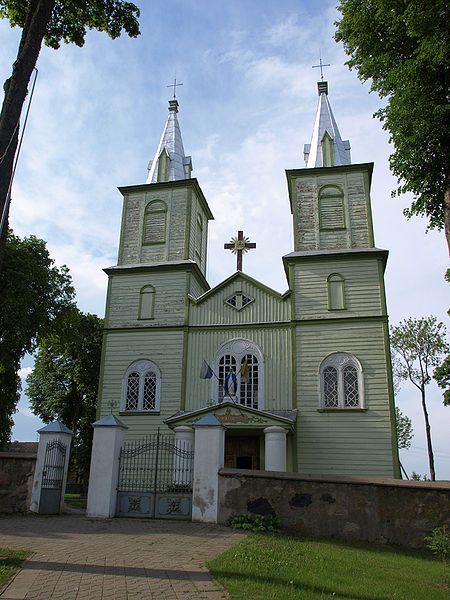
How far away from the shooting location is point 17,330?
77.8 ft

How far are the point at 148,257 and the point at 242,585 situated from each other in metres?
17.7

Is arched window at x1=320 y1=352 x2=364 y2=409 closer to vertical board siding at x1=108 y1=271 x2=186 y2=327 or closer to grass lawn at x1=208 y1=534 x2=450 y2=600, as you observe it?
vertical board siding at x1=108 y1=271 x2=186 y2=327

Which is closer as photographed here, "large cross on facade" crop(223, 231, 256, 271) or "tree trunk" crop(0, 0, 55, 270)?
"tree trunk" crop(0, 0, 55, 270)

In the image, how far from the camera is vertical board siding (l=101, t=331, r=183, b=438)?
20266mm

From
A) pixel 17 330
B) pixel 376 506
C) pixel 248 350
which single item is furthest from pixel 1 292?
pixel 376 506

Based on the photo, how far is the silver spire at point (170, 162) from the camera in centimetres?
2534

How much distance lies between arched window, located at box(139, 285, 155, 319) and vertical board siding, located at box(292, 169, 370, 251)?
241 inches

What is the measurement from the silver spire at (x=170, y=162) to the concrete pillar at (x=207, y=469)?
14572 mm

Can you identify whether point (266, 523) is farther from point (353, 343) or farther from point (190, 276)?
point (190, 276)

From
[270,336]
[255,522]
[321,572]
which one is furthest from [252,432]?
[321,572]

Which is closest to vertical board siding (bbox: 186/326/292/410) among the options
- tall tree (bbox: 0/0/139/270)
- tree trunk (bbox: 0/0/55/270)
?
tall tree (bbox: 0/0/139/270)

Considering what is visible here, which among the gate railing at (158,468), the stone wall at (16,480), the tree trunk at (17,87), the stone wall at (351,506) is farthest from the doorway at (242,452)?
the tree trunk at (17,87)

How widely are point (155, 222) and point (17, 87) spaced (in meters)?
14.5

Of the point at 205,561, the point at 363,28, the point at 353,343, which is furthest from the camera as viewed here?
the point at 353,343
